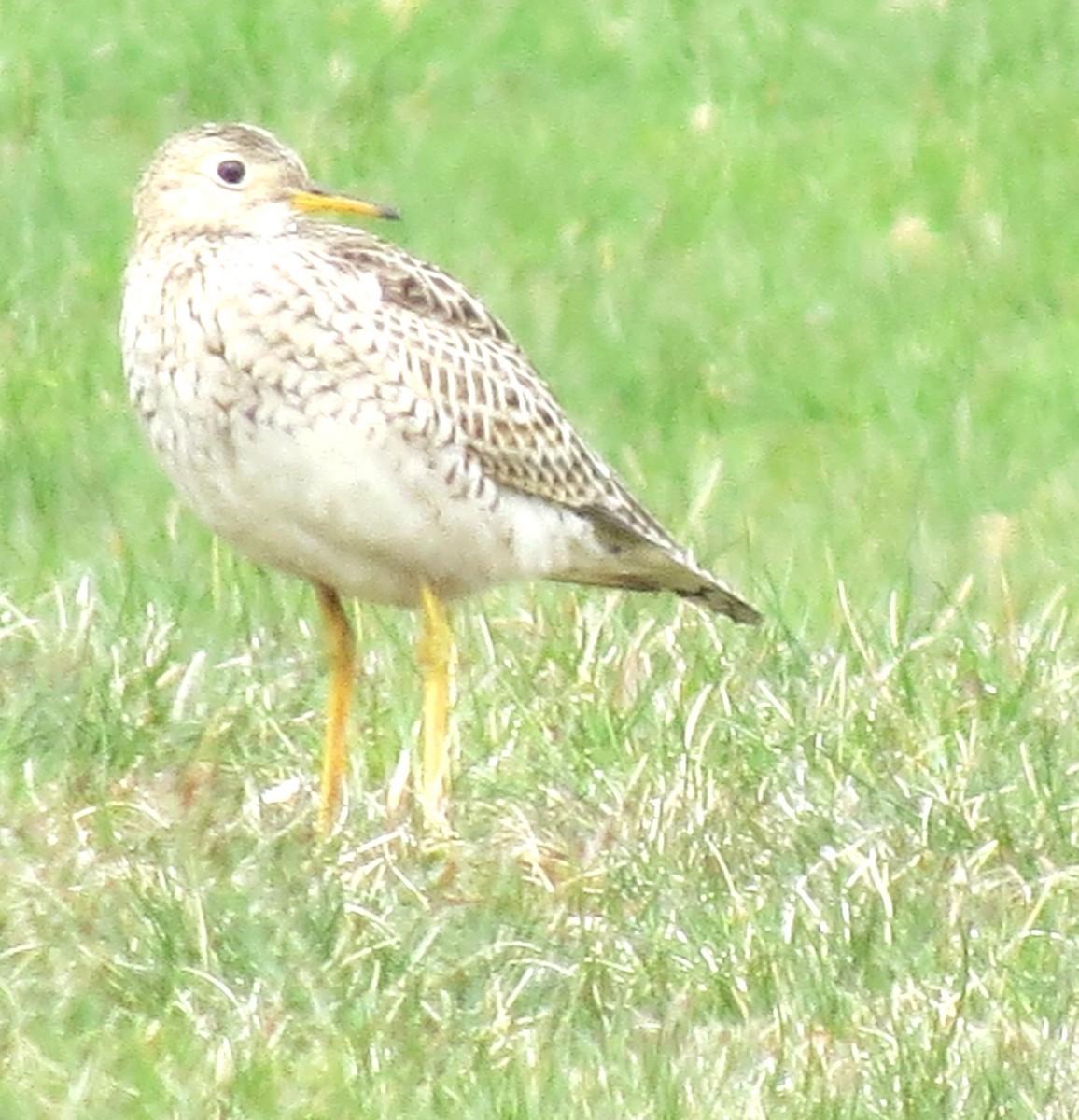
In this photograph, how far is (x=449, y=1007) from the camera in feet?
20.2

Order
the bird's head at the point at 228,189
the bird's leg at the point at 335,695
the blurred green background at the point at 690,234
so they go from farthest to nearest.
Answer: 1. the blurred green background at the point at 690,234
2. the bird's head at the point at 228,189
3. the bird's leg at the point at 335,695

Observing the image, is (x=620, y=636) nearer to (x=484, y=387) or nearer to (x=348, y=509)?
(x=484, y=387)

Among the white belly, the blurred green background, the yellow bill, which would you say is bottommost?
the blurred green background

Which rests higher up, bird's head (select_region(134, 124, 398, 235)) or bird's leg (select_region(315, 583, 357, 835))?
bird's head (select_region(134, 124, 398, 235))

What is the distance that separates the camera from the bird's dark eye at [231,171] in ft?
23.8

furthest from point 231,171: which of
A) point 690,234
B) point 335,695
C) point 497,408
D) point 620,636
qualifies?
point 690,234

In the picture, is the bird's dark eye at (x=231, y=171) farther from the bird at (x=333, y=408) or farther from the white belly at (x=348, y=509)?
the white belly at (x=348, y=509)

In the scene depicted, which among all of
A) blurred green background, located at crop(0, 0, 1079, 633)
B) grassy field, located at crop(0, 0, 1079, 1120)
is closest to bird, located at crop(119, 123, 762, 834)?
grassy field, located at crop(0, 0, 1079, 1120)

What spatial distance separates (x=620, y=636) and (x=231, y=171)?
144cm

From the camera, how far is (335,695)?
7336 millimetres

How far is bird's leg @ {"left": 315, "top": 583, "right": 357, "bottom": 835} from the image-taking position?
23.3 ft

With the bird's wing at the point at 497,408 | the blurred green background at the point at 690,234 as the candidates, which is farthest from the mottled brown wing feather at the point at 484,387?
the blurred green background at the point at 690,234

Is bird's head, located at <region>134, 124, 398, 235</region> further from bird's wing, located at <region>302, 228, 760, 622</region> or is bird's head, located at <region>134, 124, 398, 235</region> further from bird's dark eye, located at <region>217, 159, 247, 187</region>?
bird's wing, located at <region>302, 228, 760, 622</region>

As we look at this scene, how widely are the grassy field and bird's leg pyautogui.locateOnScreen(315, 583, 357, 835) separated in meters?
0.11
